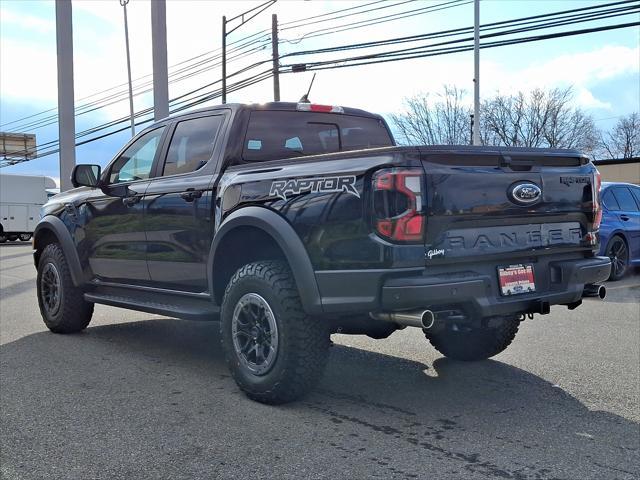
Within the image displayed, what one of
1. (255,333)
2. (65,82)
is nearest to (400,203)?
(255,333)

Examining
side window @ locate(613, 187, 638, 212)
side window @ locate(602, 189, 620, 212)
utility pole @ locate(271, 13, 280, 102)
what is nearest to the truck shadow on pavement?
side window @ locate(602, 189, 620, 212)

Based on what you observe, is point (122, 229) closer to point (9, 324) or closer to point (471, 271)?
point (9, 324)

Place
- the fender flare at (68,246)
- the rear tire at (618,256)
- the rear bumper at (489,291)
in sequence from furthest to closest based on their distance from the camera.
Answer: the rear tire at (618,256) → the fender flare at (68,246) → the rear bumper at (489,291)

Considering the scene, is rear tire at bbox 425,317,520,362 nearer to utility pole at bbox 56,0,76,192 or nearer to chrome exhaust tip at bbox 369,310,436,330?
chrome exhaust tip at bbox 369,310,436,330

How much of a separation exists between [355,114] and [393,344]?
2.11 metres

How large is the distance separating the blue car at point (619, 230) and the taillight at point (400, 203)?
7.56 m

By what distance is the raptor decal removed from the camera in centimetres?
368

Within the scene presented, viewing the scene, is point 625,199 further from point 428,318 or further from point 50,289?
point 50,289

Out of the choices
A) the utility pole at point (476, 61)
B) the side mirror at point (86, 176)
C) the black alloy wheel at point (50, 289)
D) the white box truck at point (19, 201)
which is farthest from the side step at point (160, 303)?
the white box truck at point (19, 201)

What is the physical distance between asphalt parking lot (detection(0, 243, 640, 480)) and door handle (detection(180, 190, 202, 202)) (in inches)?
52.8

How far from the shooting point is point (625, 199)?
11.0 m

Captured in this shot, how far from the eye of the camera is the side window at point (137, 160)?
5.73m

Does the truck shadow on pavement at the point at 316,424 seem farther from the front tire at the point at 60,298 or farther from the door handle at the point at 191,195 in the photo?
the door handle at the point at 191,195

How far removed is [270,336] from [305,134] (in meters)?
1.92
